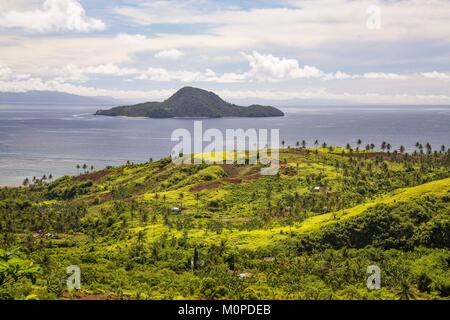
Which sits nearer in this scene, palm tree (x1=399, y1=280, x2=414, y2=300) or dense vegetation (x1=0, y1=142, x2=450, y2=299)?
palm tree (x1=399, y1=280, x2=414, y2=300)

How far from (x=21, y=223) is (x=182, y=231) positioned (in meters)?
43.9

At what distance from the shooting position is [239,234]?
95.0 metres

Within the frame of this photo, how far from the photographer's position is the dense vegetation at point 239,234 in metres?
57.5

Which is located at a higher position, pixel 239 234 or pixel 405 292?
pixel 405 292

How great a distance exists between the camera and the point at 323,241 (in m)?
83.6

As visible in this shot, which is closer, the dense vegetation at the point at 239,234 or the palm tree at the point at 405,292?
the palm tree at the point at 405,292

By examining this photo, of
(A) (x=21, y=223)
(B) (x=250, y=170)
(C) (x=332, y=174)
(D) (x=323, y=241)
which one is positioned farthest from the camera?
(B) (x=250, y=170)

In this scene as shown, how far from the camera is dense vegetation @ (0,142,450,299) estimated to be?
189 feet

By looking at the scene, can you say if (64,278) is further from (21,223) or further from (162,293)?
(21,223)

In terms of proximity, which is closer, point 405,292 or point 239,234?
point 405,292
